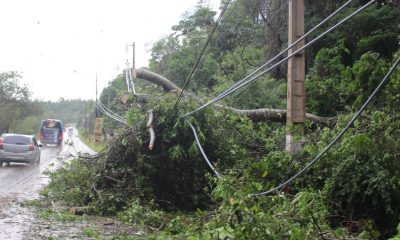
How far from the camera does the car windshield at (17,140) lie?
2209cm

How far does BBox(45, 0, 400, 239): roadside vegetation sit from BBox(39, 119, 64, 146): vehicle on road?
33.6m

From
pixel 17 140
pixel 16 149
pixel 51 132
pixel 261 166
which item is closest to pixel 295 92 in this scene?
pixel 261 166

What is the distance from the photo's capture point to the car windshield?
22.1 metres

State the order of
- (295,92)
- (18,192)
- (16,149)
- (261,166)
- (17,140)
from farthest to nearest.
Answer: (17,140) → (16,149) → (18,192) → (295,92) → (261,166)

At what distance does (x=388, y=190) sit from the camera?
7680 mm

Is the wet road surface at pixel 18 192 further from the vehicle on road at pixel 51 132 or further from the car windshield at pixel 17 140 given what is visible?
the vehicle on road at pixel 51 132

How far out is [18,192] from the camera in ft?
45.5

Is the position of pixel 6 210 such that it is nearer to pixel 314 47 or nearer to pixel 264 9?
pixel 314 47

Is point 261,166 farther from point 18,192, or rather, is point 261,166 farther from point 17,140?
point 17,140

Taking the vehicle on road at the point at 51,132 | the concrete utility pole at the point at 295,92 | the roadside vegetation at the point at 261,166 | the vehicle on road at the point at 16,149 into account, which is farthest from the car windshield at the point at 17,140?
the vehicle on road at the point at 51,132

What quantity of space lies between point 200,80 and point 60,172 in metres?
16.1

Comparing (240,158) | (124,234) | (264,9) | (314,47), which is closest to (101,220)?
(124,234)

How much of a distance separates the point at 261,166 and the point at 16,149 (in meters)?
16.6

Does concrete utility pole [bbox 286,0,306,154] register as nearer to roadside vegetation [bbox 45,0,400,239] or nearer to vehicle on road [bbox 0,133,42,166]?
roadside vegetation [bbox 45,0,400,239]
